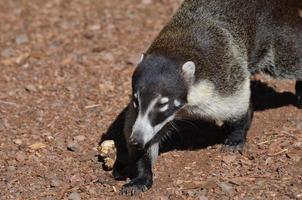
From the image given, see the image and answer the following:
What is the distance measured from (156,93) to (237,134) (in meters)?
1.55

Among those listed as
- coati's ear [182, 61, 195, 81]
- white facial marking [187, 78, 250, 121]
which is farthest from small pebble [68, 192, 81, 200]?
coati's ear [182, 61, 195, 81]

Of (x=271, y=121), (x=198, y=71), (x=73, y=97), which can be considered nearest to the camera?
(x=198, y=71)

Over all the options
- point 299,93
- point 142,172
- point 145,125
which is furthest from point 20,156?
point 299,93

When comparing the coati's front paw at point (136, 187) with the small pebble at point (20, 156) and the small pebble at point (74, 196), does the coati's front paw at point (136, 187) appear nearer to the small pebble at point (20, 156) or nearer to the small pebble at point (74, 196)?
the small pebble at point (74, 196)

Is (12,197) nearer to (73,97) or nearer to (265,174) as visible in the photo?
(73,97)

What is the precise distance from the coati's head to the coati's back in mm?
741

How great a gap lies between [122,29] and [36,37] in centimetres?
138

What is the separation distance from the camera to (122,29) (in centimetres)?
1050

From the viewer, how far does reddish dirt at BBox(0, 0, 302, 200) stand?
23.4ft

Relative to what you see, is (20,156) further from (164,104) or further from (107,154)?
(164,104)

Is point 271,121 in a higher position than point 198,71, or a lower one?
lower

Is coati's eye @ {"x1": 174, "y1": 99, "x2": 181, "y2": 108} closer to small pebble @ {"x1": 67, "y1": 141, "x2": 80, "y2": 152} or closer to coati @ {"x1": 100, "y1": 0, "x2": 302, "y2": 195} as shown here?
coati @ {"x1": 100, "y1": 0, "x2": 302, "y2": 195}

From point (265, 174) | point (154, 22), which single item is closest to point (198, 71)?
point (265, 174)

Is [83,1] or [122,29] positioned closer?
[122,29]
